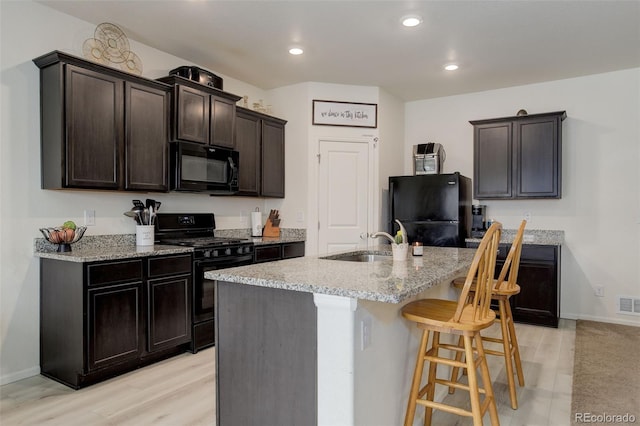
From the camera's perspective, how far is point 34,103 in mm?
2939

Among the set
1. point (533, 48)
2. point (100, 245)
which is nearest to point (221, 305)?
point (100, 245)

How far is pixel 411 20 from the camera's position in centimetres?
317

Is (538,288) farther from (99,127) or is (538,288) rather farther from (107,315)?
(99,127)

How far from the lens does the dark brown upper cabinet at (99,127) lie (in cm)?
281

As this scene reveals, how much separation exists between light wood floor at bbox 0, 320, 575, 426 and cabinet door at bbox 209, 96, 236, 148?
6.33ft

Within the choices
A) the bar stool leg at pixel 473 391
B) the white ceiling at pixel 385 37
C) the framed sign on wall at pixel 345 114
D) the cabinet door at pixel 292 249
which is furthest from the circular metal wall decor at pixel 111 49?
the bar stool leg at pixel 473 391

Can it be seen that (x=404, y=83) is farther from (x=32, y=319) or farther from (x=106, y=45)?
(x=32, y=319)

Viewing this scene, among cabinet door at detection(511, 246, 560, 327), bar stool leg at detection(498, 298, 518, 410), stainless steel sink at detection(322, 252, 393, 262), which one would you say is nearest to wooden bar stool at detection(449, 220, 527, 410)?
bar stool leg at detection(498, 298, 518, 410)

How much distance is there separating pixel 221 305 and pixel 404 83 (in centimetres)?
372

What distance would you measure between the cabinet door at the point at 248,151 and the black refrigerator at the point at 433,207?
1.60 m

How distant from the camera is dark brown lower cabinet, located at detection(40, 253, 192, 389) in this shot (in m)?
2.66

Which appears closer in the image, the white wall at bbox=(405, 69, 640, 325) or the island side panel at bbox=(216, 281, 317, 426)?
the island side panel at bbox=(216, 281, 317, 426)

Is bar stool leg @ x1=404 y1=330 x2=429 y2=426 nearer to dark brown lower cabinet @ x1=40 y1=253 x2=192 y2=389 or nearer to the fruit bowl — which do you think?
dark brown lower cabinet @ x1=40 y1=253 x2=192 y2=389

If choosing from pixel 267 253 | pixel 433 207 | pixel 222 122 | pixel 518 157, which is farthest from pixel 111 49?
pixel 518 157
